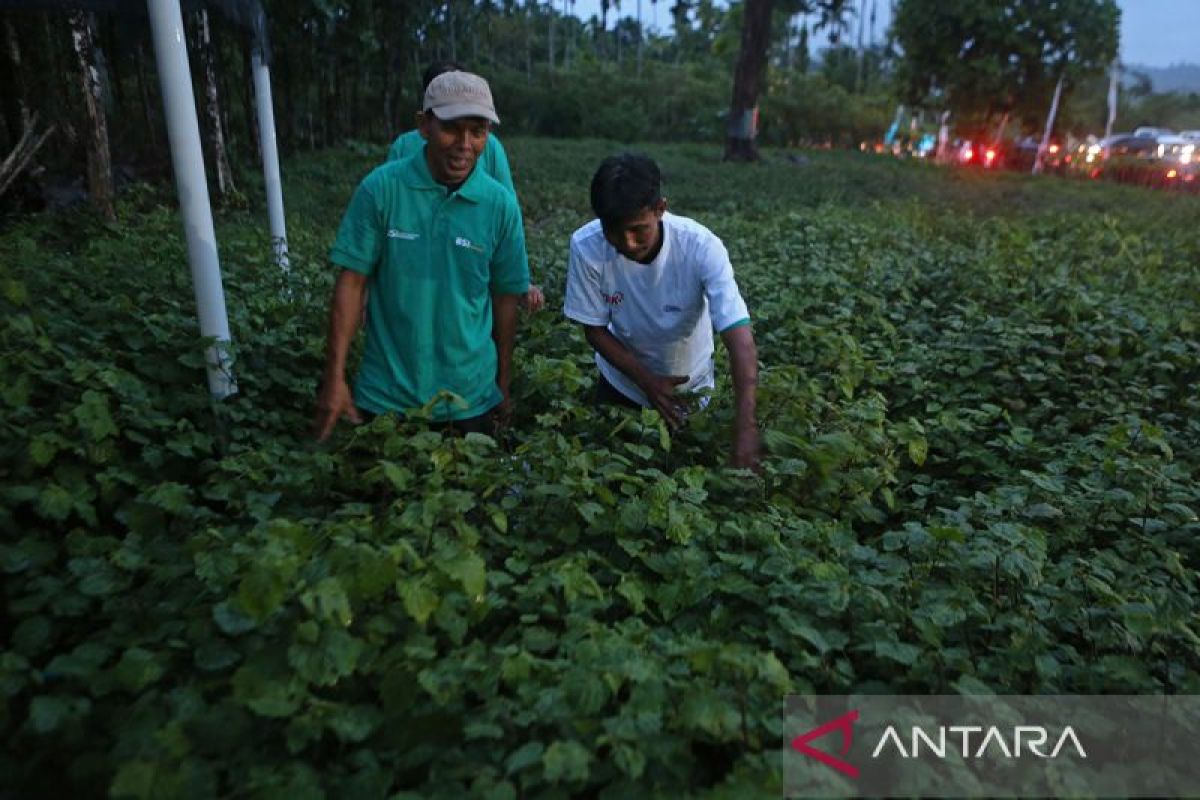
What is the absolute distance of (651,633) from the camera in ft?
7.52

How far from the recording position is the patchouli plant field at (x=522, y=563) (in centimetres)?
194

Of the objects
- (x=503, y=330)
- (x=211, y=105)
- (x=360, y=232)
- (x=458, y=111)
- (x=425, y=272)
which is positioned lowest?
(x=503, y=330)

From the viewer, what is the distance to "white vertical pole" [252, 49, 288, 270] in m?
6.69

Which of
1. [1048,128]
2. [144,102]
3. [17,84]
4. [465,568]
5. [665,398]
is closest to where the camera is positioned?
[465,568]

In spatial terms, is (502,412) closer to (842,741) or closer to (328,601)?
(328,601)

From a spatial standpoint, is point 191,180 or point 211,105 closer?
point 191,180

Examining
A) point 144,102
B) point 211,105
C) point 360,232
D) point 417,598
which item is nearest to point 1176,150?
point 211,105

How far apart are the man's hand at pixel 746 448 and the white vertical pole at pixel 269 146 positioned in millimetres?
4382

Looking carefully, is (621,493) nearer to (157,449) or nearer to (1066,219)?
(157,449)

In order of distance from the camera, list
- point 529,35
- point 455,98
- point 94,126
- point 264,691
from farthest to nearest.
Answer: point 529,35 → point 94,126 → point 455,98 → point 264,691

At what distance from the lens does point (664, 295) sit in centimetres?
359

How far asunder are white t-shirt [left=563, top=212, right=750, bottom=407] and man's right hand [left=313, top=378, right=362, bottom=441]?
100cm

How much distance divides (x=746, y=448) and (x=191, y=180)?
2565mm

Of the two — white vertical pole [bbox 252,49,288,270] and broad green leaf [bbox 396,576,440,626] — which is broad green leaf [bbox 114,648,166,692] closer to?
broad green leaf [bbox 396,576,440,626]
